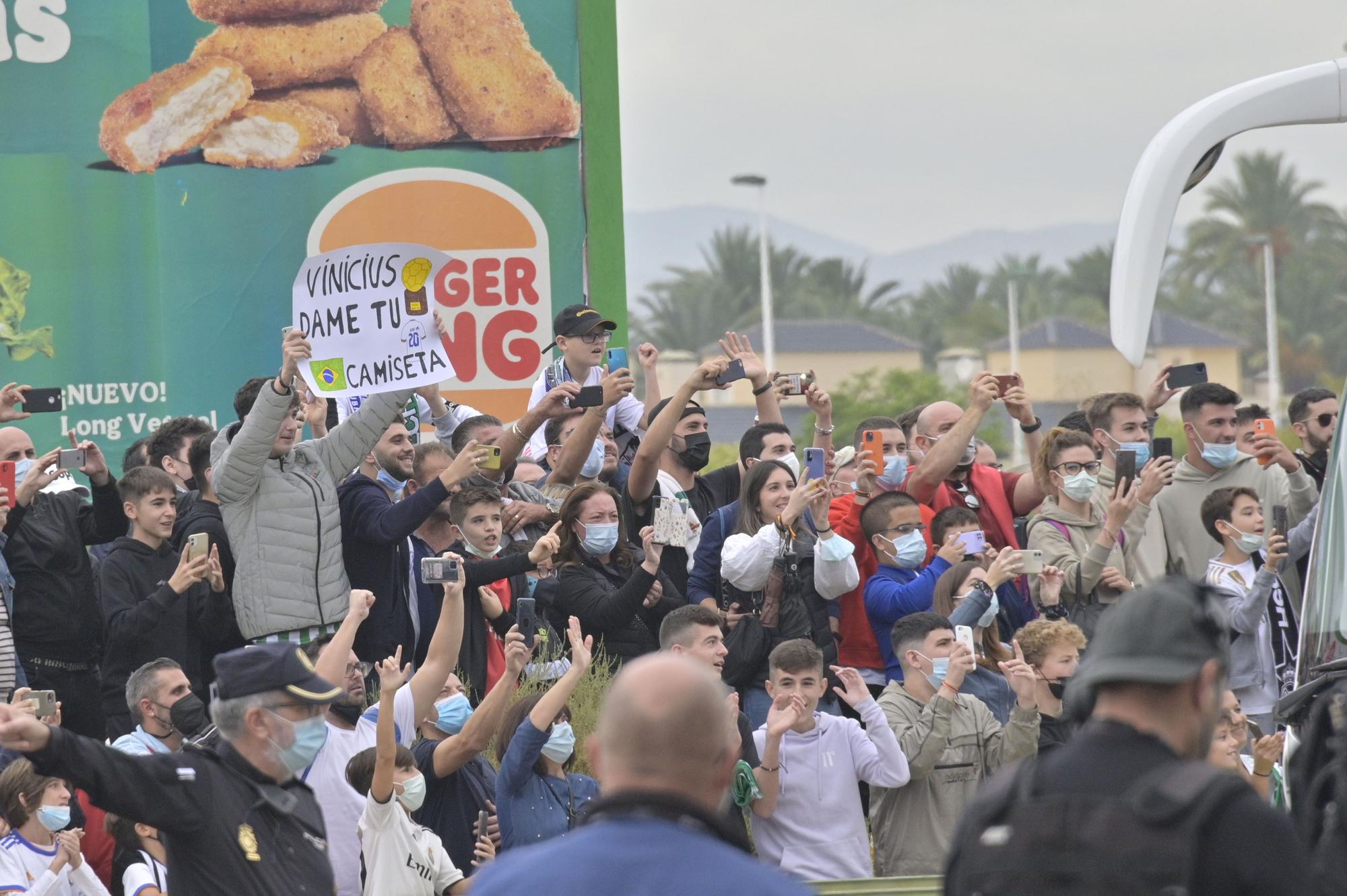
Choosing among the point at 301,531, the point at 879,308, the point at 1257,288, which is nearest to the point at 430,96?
the point at 301,531

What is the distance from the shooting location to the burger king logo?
14.1 meters

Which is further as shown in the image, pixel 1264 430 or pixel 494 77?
pixel 494 77

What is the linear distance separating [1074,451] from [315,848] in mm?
5638

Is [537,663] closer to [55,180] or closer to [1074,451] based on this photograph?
[1074,451]

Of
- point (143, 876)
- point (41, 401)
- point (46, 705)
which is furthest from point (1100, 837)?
point (41, 401)

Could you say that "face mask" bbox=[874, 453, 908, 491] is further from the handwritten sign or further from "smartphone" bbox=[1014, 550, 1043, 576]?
the handwritten sign

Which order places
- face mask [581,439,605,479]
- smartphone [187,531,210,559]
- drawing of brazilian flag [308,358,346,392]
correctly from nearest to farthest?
1. smartphone [187,531,210,559]
2. drawing of brazilian flag [308,358,346,392]
3. face mask [581,439,605,479]

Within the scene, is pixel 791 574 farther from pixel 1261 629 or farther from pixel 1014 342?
pixel 1014 342

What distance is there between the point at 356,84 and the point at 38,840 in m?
7.87

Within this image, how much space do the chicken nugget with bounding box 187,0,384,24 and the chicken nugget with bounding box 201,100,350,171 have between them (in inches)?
27.0

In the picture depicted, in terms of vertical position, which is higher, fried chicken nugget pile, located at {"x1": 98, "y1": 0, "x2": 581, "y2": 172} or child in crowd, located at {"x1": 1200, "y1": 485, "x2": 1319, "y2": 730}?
fried chicken nugget pile, located at {"x1": 98, "y1": 0, "x2": 581, "y2": 172}

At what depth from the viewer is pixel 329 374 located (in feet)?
31.6

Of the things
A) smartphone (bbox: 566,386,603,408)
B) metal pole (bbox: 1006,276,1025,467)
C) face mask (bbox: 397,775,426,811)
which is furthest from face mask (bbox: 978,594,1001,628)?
metal pole (bbox: 1006,276,1025,467)

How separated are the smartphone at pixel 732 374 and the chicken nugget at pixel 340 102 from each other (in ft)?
15.7
